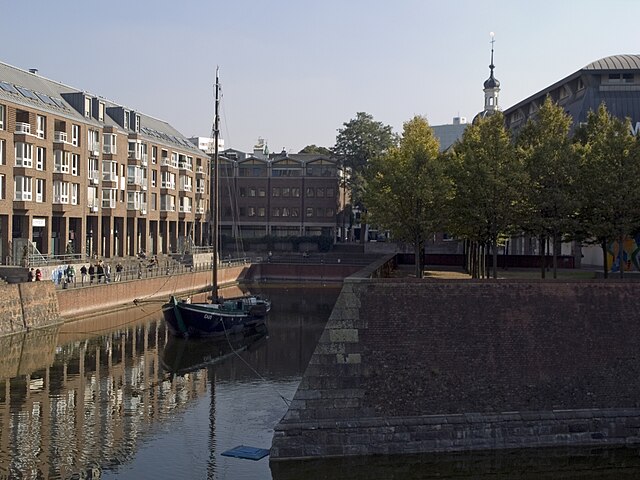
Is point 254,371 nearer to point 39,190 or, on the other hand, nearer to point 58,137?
point 39,190

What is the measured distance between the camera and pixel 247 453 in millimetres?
25406

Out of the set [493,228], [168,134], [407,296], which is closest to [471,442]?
[407,296]

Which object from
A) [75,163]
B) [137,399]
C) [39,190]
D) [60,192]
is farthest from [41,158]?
[137,399]

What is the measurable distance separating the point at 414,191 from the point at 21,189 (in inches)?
1234

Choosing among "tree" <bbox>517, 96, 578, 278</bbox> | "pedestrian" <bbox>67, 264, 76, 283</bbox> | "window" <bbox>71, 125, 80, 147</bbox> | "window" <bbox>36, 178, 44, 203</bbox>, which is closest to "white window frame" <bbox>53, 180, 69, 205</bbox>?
"window" <bbox>36, 178, 44, 203</bbox>

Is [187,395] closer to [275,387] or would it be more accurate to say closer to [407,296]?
[275,387]

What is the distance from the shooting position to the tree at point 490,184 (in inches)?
1527

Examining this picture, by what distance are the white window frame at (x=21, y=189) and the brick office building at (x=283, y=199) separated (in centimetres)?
5534

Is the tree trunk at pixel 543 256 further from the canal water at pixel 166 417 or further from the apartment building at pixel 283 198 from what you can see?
the apartment building at pixel 283 198

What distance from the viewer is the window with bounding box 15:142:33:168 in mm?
60000

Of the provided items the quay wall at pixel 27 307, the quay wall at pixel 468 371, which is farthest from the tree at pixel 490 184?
the quay wall at pixel 27 307

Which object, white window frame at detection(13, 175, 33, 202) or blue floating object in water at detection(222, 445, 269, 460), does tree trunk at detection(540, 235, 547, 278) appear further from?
white window frame at detection(13, 175, 33, 202)

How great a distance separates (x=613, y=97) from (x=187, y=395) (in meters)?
44.6

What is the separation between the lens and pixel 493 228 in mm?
40031
